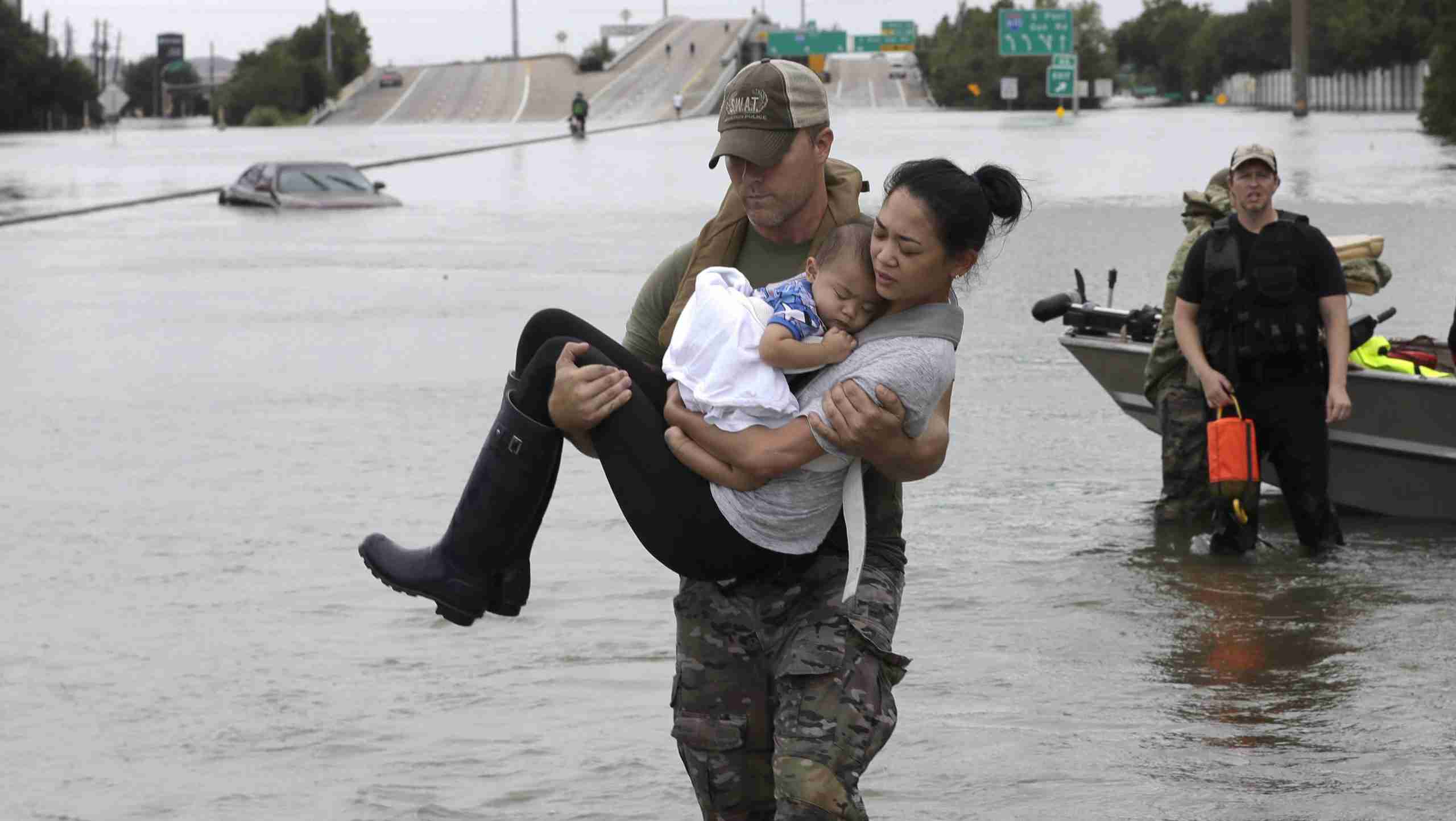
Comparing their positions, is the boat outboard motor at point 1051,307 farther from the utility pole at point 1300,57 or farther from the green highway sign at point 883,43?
the green highway sign at point 883,43

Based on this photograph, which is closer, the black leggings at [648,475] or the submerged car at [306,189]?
the black leggings at [648,475]

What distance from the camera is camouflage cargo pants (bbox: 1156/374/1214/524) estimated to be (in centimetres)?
975

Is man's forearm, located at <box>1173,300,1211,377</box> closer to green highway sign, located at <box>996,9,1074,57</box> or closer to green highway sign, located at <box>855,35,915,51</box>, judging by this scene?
green highway sign, located at <box>996,9,1074,57</box>

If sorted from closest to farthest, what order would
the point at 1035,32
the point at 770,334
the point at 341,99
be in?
the point at 770,334 → the point at 1035,32 → the point at 341,99

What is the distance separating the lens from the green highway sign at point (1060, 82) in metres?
111

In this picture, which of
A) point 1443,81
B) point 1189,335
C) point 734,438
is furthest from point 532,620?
point 1443,81

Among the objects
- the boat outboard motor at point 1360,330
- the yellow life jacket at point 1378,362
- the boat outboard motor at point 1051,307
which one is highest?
the boat outboard motor at point 1051,307

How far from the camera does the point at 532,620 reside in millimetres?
8586

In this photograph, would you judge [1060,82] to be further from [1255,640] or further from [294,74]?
[1255,640]

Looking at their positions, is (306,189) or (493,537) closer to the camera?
(493,537)

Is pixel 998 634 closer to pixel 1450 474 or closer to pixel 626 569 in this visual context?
pixel 626 569

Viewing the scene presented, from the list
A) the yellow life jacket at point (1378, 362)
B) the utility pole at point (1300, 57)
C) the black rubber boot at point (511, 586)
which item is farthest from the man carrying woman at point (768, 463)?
the utility pole at point (1300, 57)

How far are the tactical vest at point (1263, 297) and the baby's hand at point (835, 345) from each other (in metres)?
4.90

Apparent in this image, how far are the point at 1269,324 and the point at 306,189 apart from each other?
31.6 meters
